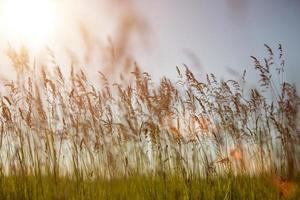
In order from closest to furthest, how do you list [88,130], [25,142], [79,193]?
1. [79,193]
2. [25,142]
3. [88,130]

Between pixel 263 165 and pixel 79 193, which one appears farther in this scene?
pixel 263 165

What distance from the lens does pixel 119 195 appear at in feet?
12.6

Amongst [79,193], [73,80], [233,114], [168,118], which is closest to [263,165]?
[233,114]

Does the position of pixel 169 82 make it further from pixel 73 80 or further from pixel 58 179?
pixel 58 179

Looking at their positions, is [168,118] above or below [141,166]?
above

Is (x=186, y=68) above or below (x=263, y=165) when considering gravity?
above

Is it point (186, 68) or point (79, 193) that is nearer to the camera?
point (79, 193)

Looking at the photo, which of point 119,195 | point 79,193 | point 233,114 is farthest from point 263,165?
point 79,193

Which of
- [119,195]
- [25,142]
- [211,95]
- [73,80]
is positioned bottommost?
[119,195]

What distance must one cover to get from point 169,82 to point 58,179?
140cm

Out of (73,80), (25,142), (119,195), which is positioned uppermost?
(73,80)

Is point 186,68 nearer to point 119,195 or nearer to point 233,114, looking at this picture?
point 233,114

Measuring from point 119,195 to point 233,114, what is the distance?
4.36ft

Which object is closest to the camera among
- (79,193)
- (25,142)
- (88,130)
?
(79,193)
